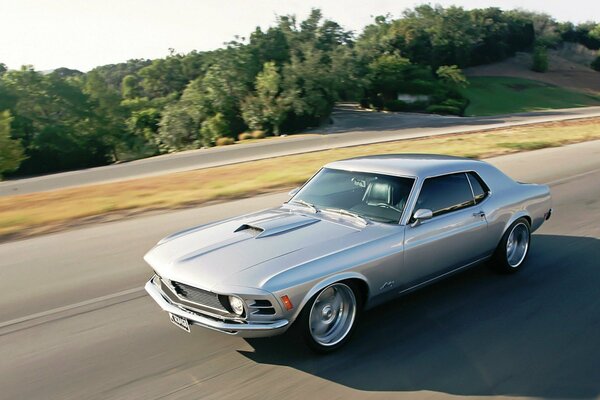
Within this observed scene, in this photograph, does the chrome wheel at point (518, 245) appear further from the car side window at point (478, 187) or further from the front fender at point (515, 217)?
the car side window at point (478, 187)

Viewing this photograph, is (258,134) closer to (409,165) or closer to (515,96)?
(409,165)

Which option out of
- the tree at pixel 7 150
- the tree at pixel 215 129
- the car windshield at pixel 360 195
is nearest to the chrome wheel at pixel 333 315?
the car windshield at pixel 360 195

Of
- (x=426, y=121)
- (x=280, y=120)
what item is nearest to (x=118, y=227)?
(x=280, y=120)

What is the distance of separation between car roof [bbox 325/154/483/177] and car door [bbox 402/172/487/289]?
0.32 ft

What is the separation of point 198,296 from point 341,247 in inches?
47.9

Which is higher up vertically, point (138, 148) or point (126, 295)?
point (126, 295)

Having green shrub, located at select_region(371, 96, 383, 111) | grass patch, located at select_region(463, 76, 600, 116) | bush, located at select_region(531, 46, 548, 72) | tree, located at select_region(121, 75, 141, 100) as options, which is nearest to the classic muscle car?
green shrub, located at select_region(371, 96, 383, 111)

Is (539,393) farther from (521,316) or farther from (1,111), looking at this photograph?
(1,111)

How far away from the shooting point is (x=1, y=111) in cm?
5497

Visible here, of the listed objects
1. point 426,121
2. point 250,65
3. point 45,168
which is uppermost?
point 250,65

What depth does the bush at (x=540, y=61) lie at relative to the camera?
277ft

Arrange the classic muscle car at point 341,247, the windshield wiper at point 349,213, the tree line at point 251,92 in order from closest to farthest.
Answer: the classic muscle car at point 341,247, the windshield wiper at point 349,213, the tree line at point 251,92

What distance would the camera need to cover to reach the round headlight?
4.01m

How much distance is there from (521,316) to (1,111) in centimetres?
6037
